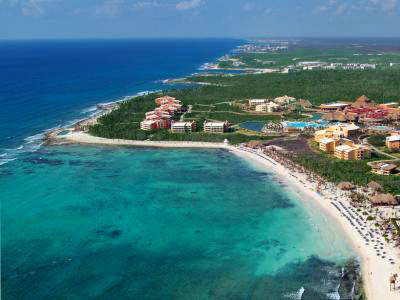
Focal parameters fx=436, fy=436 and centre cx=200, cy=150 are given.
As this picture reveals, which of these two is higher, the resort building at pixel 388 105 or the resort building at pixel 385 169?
the resort building at pixel 388 105

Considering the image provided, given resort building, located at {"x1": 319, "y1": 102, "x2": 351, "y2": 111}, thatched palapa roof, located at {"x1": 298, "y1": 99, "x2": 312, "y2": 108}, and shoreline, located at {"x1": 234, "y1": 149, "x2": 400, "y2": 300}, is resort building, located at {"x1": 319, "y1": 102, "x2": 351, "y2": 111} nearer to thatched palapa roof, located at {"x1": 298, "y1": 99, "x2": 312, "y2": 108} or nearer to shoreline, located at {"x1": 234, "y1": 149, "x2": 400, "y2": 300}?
thatched palapa roof, located at {"x1": 298, "y1": 99, "x2": 312, "y2": 108}

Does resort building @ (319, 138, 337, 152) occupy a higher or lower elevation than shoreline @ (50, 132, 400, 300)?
higher

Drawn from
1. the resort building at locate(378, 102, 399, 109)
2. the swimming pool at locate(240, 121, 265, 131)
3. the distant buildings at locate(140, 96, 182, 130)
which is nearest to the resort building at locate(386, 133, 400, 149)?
the swimming pool at locate(240, 121, 265, 131)

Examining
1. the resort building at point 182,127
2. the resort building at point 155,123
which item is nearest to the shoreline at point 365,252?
the resort building at point 182,127

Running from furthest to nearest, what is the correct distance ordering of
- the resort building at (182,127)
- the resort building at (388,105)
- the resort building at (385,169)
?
1. the resort building at (388,105)
2. the resort building at (182,127)
3. the resort building at (385,169)

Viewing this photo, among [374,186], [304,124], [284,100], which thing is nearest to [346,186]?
[374,186]

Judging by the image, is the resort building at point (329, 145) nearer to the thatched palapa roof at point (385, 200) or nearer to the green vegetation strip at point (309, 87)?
the thatched palapa roof at point (385, 200)
